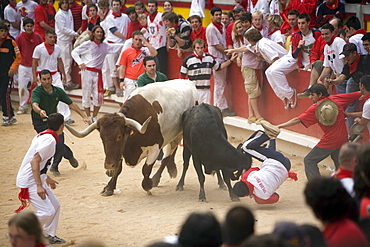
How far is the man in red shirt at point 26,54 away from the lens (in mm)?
15484

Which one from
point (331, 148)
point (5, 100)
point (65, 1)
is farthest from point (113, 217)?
point (65, 1)

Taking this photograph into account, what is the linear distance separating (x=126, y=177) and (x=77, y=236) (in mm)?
3289

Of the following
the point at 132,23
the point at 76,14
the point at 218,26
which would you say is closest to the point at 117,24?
the point at 132,23

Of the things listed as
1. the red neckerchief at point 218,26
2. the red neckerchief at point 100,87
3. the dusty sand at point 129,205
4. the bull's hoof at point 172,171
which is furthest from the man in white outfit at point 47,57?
the bull's hoof at point 172,171

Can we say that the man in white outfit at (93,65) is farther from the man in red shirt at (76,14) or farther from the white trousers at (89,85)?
the man in red shirt at (76,14)

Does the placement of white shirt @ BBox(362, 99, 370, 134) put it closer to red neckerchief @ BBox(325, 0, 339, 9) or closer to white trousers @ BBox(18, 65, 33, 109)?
red neckerchief @ BBox(325, 0, 339, 9)

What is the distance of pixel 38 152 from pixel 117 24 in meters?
9.16

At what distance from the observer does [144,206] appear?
8734 millimetres

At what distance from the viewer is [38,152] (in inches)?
262

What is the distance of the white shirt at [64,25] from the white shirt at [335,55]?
28.8 ft

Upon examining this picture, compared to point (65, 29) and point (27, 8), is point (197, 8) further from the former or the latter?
point (27, 8)

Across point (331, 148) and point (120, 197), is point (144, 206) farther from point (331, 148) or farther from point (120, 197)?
point (331, 148)

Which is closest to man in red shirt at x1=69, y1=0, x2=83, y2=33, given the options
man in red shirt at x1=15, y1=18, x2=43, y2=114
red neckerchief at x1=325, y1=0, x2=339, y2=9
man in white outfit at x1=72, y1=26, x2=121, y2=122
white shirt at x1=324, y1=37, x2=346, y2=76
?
man in red shirt at x1=15, y1=18, x2=43, y2=114

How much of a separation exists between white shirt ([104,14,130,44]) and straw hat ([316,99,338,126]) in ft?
26.6
